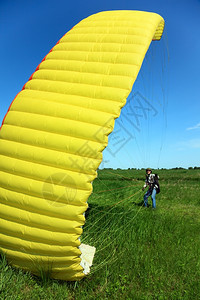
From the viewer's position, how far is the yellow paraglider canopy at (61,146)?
263 cm

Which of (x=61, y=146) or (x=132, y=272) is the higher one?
(x=61, y=146)

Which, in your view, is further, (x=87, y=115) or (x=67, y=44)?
(x=67, y=44)

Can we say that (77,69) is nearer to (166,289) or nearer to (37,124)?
(37,124)

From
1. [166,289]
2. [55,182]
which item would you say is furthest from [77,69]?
[166,289]

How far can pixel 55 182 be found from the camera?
2693 millimetres

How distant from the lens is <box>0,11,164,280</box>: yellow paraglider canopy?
2.63m

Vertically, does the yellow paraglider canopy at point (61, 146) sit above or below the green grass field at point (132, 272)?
above

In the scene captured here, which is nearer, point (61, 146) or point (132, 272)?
point (61, 146)

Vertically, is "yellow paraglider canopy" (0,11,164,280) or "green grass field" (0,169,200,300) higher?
"yellow paraglider canopy" (0,11,164,280)

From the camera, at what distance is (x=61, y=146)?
2.77m

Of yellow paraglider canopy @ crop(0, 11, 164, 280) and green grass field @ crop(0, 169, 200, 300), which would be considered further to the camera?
green grass field @ crop(0, 169, 200, 300)

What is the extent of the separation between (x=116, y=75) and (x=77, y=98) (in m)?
0.58

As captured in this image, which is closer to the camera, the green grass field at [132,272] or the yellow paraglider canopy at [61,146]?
the yellow paraglider canopy at [61,146]

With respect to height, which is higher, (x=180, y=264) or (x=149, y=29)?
(x=149, y=29)
